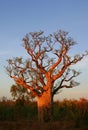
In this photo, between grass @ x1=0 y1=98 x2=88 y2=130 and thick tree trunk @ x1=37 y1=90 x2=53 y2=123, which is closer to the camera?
grass @ x1=0 y1=98 x2=88 y2=130

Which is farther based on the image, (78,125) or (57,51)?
(57,51)

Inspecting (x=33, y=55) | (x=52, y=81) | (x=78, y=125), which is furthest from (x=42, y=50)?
(x=78, y=125)

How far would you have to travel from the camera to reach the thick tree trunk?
2084 centimetres

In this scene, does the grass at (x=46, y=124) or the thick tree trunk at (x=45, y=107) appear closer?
the grass at (x=46, y=124)

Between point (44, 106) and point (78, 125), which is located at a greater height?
point (44, 106)

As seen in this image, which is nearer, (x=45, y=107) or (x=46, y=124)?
(x=46, y=124)

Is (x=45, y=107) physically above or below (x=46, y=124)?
above

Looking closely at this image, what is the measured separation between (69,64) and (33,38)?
274 cm

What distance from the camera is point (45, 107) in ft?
68.8

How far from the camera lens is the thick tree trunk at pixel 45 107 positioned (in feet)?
68.4

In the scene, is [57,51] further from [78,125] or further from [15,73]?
[78,125]

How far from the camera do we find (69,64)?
21047mm

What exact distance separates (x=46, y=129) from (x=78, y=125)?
4.99 ft

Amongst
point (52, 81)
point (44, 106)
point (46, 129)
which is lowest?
point (46, 129)
